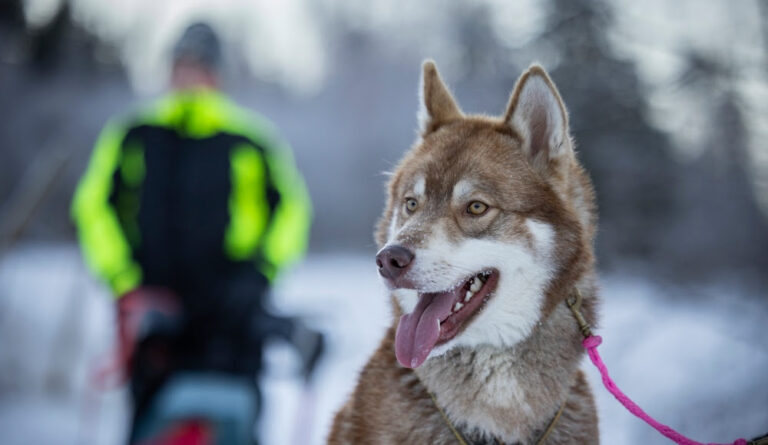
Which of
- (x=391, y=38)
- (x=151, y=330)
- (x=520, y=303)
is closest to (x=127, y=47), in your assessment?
(x=391, y=38)

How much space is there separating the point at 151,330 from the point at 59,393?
15.6ft

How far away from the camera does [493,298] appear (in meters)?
2.02

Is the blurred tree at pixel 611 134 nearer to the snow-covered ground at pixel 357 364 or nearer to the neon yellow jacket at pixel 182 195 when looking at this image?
the snow-covered ground at pixel 357 364

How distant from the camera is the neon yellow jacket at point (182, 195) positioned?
10.5 ft

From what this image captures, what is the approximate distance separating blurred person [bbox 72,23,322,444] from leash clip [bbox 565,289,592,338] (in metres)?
1.42

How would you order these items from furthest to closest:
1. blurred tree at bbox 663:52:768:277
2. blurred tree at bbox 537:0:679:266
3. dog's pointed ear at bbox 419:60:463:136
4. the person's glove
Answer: blurred tree at bbox 537:0:679:266
blurred tree at bbox 663:52:768:277
the person's glove
dog's pointed ear at bbox 419:60:463:136

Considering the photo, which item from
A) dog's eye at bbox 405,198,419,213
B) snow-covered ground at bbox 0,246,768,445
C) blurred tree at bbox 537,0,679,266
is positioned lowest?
snow-covered ground at bbox 0,246,768,445

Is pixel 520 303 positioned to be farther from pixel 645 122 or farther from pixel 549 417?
pixel 645 122

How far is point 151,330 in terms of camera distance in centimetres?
305

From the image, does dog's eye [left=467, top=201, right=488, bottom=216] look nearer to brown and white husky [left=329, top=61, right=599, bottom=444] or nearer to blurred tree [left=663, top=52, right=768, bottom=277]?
brown and white husky [left=329, top=61, right=599, bottom=444]

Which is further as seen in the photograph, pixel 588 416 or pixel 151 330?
pixel 151 330

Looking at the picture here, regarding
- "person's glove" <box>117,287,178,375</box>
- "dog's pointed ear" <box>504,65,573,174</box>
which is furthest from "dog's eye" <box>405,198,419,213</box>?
"person's glove" <box>117,287,178,375</box>

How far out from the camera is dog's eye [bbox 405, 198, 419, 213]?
2.28m

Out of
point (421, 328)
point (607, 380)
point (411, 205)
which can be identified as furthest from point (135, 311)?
point (607, 380)
